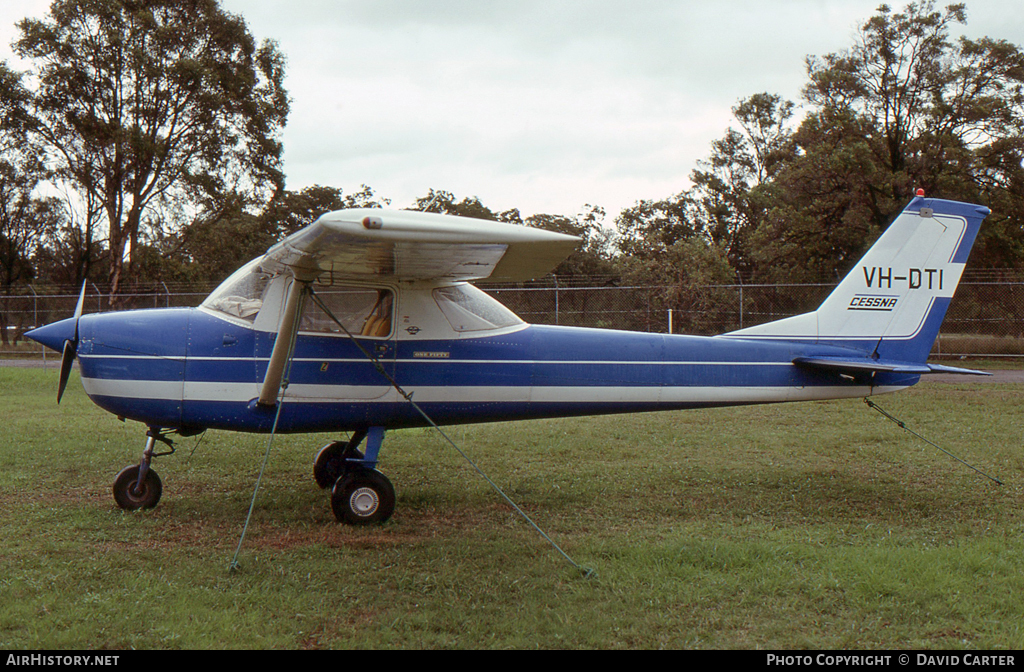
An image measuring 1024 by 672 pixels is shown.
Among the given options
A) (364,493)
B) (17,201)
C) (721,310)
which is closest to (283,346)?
(364,493)

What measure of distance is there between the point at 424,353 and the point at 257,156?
31305 millimetres

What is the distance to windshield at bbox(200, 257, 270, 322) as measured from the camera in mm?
6512

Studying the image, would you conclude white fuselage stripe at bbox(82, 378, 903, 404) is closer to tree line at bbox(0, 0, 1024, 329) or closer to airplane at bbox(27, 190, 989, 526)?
airplane at bbox(27, 190, 989, 526)

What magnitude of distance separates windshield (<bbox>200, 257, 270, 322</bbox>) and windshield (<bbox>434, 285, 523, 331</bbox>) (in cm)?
154

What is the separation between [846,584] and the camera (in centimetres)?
479

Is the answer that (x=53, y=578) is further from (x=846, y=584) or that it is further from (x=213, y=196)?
(x=213, y=196)

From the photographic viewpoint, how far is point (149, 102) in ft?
107

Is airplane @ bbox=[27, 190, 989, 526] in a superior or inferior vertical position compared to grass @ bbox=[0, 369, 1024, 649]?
superior

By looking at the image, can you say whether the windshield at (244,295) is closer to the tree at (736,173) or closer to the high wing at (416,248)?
the high wing at (416,248)

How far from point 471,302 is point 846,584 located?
3.82 metres

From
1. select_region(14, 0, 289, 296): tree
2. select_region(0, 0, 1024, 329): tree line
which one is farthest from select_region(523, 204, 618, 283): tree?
select_region(14, 0, 289, 296): tree

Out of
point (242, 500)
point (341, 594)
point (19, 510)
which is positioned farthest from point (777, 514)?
point (19, 510)

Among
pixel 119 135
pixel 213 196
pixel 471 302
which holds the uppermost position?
pixel 119 135

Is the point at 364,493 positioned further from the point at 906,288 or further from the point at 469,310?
the point at 906,288
